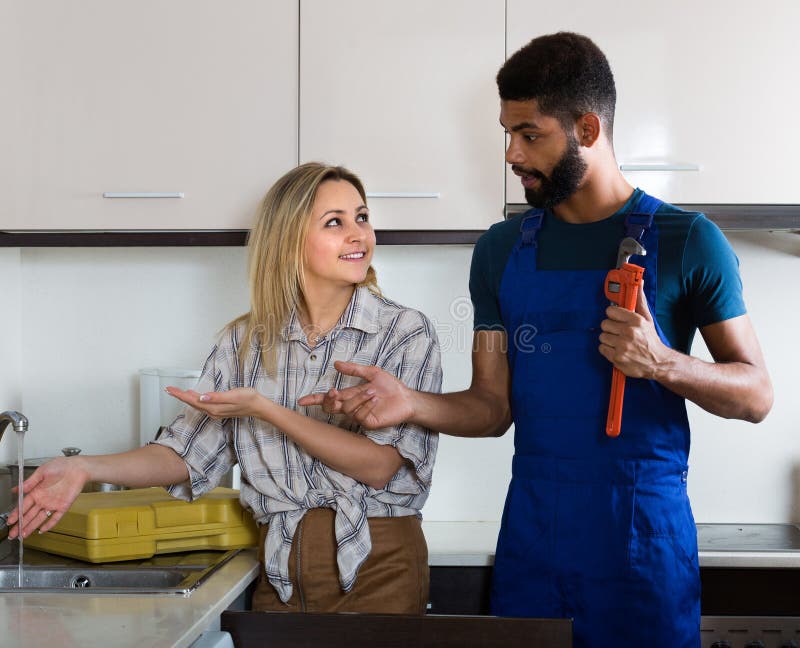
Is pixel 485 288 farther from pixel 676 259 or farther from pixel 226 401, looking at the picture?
pixel 226 401

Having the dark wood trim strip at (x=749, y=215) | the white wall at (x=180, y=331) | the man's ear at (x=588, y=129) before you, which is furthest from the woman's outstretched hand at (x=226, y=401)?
the white wall at (x=180, y=331)

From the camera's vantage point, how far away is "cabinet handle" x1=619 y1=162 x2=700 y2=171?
1908 mm

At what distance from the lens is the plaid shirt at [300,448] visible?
4.91ft

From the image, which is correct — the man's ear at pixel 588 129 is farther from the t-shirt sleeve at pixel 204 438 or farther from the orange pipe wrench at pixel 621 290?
the t-shirt sleeve at pixel 204 438

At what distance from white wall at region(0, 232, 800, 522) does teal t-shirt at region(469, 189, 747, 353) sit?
756mm

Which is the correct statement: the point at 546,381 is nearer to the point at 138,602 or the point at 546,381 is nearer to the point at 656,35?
the point at 138,602

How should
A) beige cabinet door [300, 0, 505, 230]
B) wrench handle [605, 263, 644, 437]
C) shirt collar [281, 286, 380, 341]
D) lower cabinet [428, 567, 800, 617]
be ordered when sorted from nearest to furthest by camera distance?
wrench handle [605, 263, 644, 437], shirt collar [281, 286, 380, 341], lower cabinet [428, 567, 800, 617], beige cabinet door [300, 0, 505, 230]

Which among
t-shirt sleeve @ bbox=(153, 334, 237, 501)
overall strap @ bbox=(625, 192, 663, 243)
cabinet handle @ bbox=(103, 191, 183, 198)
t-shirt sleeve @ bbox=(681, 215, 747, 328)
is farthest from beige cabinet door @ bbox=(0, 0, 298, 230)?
t-shirt sleeve @ bbox=(681, 215, 747, 328)

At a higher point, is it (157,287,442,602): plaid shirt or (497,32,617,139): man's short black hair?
(497,32,617,139): man's short black hair

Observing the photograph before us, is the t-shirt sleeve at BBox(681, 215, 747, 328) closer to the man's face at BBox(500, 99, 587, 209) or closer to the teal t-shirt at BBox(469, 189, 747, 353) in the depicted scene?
the teal t-shirt at BBox(469, 189, 747, 353)

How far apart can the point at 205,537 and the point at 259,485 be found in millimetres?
238

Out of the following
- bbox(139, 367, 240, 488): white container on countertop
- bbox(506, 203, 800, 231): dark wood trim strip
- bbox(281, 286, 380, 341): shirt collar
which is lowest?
bbox(139, 367, 240, 488): white container on countertop

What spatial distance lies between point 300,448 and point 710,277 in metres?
0.69

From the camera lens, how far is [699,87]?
1.91m
